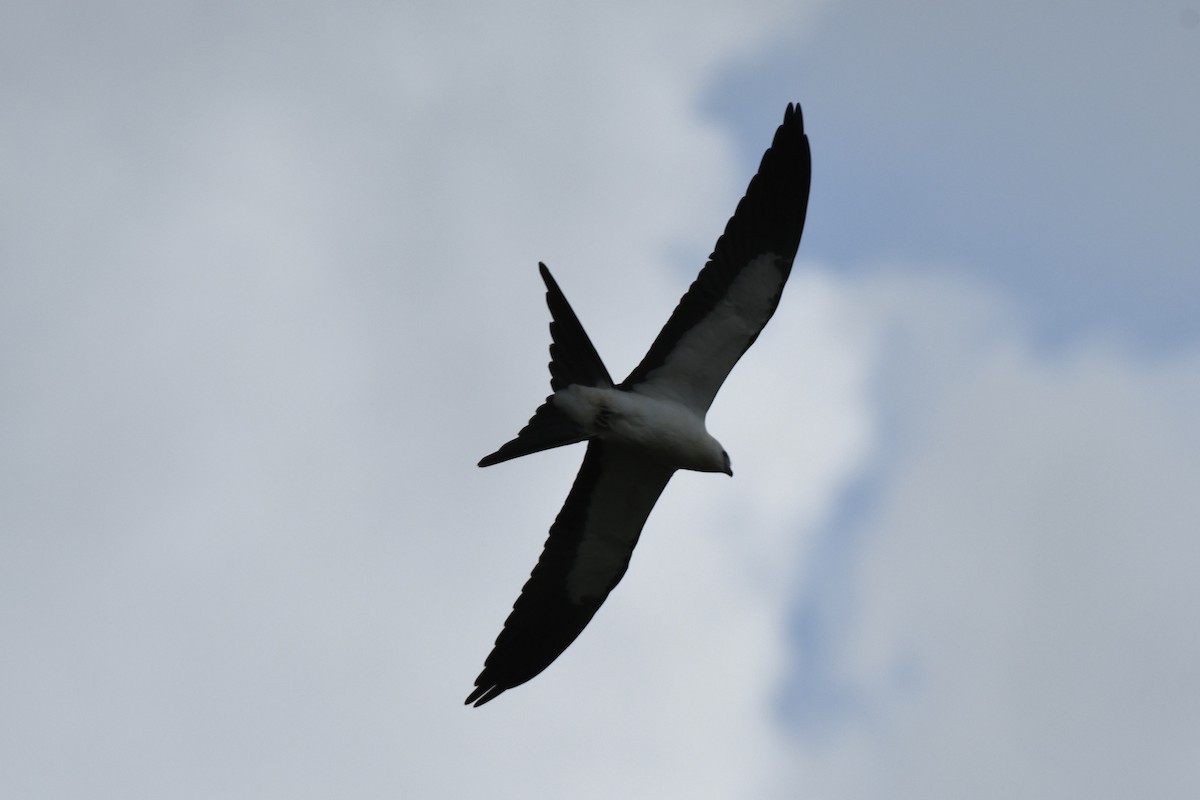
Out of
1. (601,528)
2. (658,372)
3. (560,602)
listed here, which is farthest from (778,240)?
(560,602)

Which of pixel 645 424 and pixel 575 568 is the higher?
pixel 645 424

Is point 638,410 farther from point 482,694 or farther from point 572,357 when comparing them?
point 482,694

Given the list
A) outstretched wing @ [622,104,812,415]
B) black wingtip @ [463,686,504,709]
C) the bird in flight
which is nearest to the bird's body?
the bird in flight

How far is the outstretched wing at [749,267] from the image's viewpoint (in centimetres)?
1163

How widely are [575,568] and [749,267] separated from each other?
325cm

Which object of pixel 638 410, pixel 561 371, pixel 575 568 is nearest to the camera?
pixel 561 371

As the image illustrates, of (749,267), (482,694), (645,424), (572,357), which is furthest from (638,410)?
(482,694)

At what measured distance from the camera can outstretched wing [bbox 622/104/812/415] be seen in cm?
1163

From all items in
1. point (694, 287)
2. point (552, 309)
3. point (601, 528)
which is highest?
point (694, 287)

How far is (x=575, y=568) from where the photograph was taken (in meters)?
12.5

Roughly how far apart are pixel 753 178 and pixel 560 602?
14.1 ft

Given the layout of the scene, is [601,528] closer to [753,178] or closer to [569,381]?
[569,381]

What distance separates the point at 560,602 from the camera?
12.5 m

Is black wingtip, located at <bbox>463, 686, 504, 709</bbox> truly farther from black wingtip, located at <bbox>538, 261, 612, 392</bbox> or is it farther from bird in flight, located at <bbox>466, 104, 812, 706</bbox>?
black wingtip, located at <bbox>538, 261, 612, 392</bbox>
